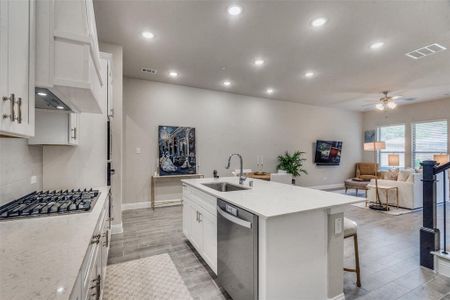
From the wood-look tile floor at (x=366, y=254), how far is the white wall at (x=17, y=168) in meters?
1.28

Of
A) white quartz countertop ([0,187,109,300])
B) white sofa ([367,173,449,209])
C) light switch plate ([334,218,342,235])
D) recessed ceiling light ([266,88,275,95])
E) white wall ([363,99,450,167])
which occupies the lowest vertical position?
white sofa ([367,173,449,209])

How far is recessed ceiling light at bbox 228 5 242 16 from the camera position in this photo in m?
2.61

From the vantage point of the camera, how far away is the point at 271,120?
7016 millimetres

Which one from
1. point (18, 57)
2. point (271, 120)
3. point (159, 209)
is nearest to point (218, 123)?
point (271, 120)

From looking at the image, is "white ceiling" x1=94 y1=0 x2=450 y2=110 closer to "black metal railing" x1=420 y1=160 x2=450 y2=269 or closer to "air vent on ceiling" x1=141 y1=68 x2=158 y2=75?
"air vent on ceiling" x1=141 y1=68 x2=158 y2=75

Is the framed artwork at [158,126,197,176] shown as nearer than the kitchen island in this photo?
No

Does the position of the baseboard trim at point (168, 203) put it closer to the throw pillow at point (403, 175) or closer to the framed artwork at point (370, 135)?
the throw pillow at point (403, 175)

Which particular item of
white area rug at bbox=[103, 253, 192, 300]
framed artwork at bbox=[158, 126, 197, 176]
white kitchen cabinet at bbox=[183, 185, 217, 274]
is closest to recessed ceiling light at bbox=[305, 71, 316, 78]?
framed artwork at bbox=[158, 126, 197, 176]

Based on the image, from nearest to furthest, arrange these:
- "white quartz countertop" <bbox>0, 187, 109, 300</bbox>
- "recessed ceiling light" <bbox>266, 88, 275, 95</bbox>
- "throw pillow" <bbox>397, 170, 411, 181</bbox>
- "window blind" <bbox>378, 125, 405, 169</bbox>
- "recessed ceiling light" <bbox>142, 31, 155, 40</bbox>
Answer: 1. "white quartz countertop" <bbox>0, 187, 109, 300</bbox>
2. "recessed ceiling light" <bbox>142, 31, 155, 40</bbox>
3. "throw pillow" <bbox>397, 170, 411, 181</bbox>
4. "recessed ceiling light" <bbox>266, 88, 275, 95</bbox>
5. "window blind" <bbox>378, 125, 405, 169</bbox>

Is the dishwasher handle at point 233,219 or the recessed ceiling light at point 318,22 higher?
the recessed ceiling light at point 318,22

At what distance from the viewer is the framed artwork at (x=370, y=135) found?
855 cm

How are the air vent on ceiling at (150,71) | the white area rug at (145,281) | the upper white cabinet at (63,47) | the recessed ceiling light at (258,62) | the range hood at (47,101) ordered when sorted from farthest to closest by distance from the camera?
1. the air vent on ceiling at (150,71)
2. the recessed ceiling light at (258,62)
3. the white area rug at (145,281)
4. the range hood at (47,101)
5. the upper white cabinet at (63,47)

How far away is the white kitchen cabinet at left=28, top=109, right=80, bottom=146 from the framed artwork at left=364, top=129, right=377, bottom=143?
9.88m

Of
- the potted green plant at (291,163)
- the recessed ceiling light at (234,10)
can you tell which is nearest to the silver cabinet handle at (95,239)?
the recessed ceiling light at (234,10)
